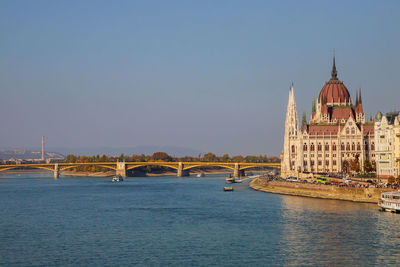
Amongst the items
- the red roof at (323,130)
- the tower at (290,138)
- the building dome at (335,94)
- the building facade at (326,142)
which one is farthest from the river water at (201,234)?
the building dome at (335,94)

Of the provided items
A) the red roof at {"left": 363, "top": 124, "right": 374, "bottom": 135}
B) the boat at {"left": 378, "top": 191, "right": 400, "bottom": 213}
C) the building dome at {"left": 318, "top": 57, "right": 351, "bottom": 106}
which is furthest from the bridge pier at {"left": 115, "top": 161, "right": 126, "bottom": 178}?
the boat at {"left": 378, "top": 191, "right": 400, "bottom": 213}

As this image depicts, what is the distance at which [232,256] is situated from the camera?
4694 cm

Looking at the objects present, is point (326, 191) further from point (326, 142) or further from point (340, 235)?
point (326, 142)

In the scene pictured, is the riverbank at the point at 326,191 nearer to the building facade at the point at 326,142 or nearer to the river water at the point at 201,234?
the river water at the point at 201,234

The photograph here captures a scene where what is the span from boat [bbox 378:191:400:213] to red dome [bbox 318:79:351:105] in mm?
96692

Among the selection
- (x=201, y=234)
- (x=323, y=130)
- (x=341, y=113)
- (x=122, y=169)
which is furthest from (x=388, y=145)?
(x=122, y=169)

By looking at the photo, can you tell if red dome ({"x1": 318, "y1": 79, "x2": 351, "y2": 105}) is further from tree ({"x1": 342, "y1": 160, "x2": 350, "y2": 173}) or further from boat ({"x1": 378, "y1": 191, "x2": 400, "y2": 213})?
boat ({"x1": 378, "y1": 191, "x2": 400, "y2": 213})

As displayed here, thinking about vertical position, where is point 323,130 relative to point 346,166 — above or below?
above

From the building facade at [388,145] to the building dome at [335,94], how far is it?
178 feet

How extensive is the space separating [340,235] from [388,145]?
5496cm

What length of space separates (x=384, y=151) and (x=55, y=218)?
6310 centimetres

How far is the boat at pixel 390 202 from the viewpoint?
226ft

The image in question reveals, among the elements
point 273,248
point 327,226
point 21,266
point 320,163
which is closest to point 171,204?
point 327,226

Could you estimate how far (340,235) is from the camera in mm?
54781
